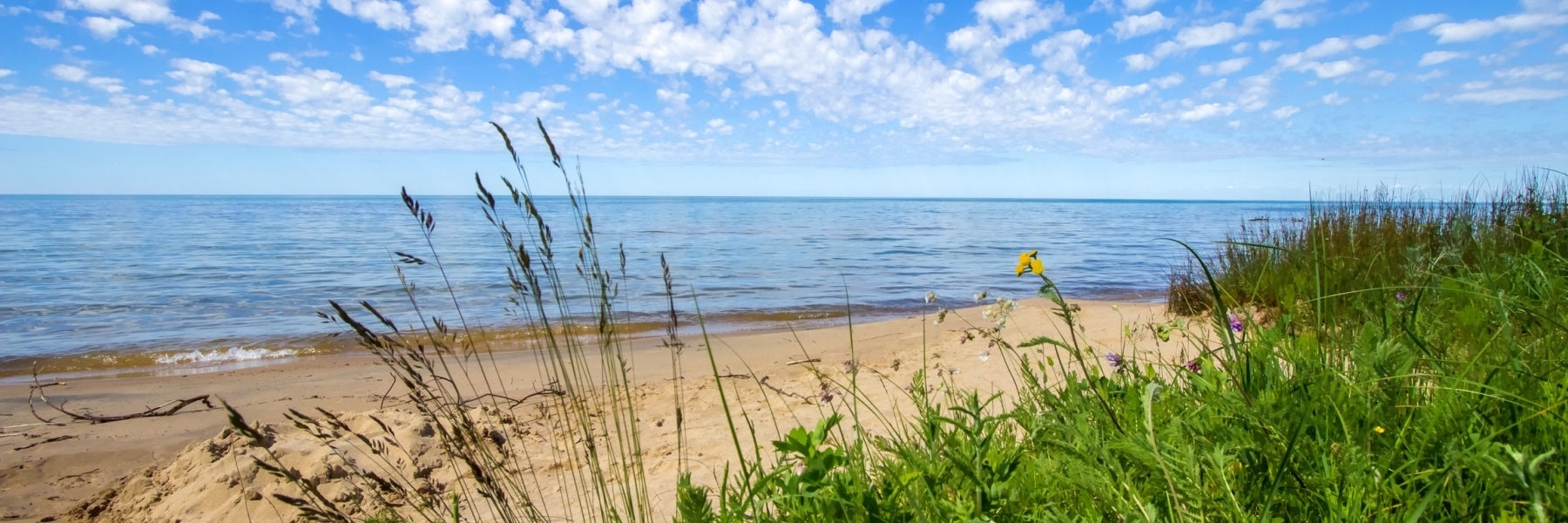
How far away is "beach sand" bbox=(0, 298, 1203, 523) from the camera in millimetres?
3371

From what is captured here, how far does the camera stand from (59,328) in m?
8.01

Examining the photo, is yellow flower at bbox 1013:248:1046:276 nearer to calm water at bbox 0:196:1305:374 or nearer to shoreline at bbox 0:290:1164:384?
calm water at bbox 0:196:1305:374

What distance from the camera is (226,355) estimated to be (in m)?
7.11

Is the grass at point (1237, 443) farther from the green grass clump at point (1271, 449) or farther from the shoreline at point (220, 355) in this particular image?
the shoreline at point (220, 355)

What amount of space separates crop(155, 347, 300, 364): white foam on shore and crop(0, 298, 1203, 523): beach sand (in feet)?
1.55

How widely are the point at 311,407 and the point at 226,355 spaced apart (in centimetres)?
275

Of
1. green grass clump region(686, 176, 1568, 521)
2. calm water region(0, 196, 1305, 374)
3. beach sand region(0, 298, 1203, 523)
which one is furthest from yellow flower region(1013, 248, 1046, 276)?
calm water region(0, 196, 1305, 374)

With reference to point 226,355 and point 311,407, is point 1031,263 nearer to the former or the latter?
point 311,407

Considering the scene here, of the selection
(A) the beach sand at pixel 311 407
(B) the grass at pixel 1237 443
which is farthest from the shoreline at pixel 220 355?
(B) the grass at pixel 1237 443

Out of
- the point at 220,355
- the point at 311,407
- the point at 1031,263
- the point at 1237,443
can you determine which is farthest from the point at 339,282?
the point at 1237,443

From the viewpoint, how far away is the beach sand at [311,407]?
337cm

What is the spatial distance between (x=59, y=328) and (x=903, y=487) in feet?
33.0

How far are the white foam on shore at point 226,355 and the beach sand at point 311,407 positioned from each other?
0.47 meters

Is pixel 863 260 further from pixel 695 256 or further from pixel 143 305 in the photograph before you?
pixel 143 305
